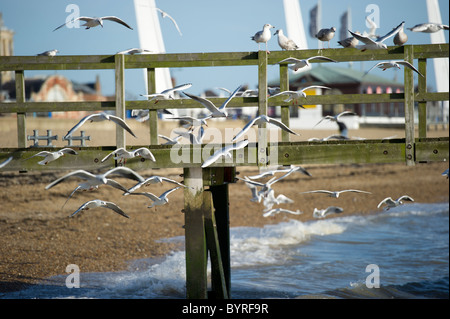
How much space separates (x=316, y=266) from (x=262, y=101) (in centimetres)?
667

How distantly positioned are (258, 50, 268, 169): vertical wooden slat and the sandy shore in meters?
4.39

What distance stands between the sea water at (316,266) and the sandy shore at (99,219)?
0.57 m

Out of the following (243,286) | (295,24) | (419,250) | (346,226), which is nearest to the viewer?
(243,286)

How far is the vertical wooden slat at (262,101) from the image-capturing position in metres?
8.62

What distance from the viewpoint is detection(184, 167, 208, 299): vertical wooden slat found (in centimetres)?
870

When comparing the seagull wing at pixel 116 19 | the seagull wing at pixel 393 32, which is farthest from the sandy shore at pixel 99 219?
the seagull wing at pixel 393 32

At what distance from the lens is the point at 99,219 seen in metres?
16.3

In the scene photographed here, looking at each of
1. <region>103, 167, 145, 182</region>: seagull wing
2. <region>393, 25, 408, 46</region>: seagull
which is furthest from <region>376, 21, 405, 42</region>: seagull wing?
<region>103, 167, 145, 182</region>: seagull wing

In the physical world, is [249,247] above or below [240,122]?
below

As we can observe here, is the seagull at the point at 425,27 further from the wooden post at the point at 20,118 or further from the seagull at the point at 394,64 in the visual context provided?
the wooden post at the point at 20,118
